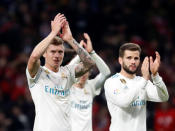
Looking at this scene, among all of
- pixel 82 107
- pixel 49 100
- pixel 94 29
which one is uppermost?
pixel 94 29

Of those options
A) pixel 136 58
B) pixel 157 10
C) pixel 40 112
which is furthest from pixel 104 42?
pixel 40 112

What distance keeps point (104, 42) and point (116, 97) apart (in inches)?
256

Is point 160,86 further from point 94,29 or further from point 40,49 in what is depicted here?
point 94,29

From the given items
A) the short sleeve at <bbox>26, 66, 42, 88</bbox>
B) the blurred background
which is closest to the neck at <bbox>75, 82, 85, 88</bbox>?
the short sleeve at <bbox>26, 66, 42, 88</bbox>

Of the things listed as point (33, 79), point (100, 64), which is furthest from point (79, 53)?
point (100, 64)

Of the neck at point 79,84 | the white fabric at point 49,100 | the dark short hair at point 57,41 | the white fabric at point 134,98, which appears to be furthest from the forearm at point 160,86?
the neck at point 79,84

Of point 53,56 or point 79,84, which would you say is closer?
point 53,56

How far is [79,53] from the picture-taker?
22.8ft

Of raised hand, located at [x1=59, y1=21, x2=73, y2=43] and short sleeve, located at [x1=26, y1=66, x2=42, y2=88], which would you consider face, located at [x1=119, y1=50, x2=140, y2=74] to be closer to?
raised hand, located at [x1=59, y1=21, x2=73, y2=43]

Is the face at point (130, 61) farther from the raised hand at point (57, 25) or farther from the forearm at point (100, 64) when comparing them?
the raised hand at point (57, 25)

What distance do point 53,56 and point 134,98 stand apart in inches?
50.1

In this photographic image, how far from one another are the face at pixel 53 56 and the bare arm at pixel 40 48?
0.33 metres

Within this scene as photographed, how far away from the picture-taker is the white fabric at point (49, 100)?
6.66 metres

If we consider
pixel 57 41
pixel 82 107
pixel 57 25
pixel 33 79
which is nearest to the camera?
pixel 57 25
